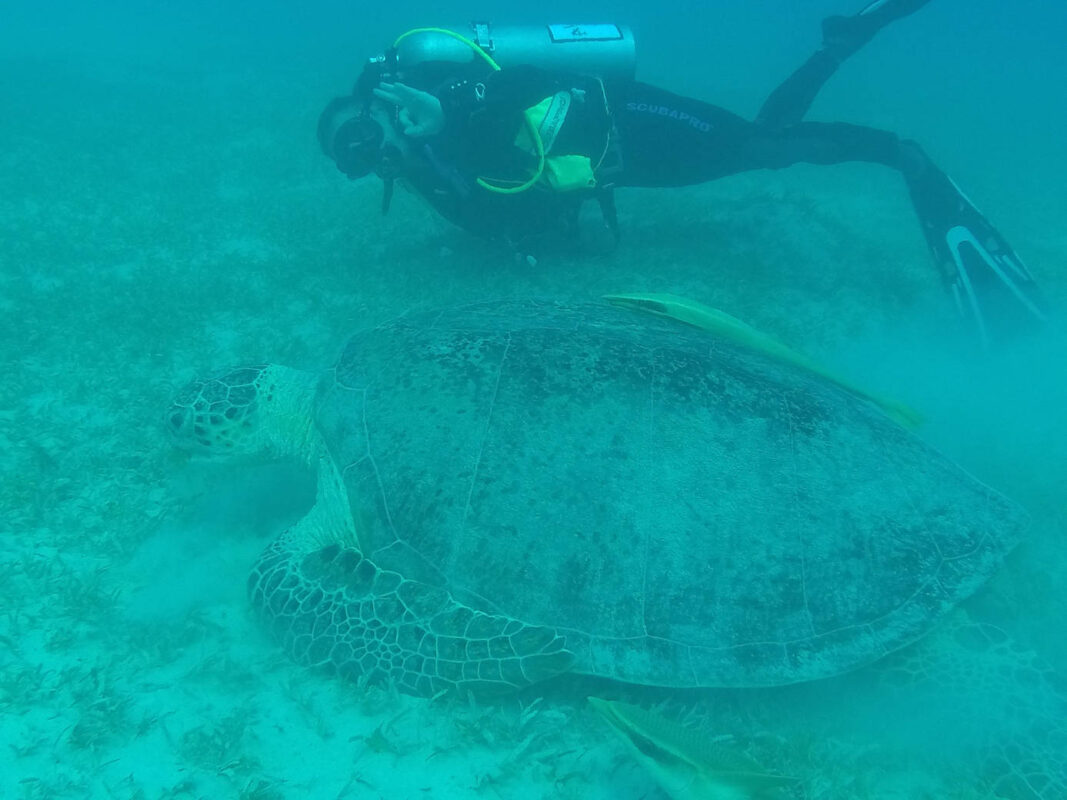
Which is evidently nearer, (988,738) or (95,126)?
(988,738)

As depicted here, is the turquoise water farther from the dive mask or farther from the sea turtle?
the dive mask

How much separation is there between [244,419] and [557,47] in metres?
5.16

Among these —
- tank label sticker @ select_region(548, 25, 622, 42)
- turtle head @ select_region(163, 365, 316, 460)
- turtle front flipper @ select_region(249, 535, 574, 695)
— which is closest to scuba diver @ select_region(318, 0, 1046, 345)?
tank label sticker @ select_region(548, 25, 622, 42)

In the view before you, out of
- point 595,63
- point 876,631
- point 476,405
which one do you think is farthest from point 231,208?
point 876,631

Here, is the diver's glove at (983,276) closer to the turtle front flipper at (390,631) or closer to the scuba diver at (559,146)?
the scuba diver at (559,146)

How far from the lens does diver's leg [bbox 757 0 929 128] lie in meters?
6.28

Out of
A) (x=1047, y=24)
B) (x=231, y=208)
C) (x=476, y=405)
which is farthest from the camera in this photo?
(x=1047, y=24)

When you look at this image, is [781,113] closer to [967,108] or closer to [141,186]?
[141,186]

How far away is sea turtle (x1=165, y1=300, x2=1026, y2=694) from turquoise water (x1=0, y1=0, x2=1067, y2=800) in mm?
284

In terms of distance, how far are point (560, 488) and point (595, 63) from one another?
5.74 m

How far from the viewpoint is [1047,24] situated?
30.8 meters

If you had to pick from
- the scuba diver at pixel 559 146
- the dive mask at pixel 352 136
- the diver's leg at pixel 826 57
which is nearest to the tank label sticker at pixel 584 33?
the scuba diver at pixel 559 146

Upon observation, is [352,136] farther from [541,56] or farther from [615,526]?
[615,526]

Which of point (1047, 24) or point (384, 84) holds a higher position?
point (1047, 24)
